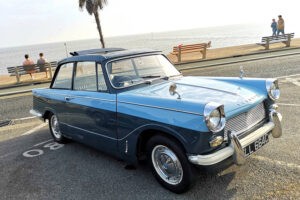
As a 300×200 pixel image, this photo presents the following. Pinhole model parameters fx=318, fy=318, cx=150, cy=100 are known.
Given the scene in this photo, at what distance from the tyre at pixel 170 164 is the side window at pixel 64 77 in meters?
2.19

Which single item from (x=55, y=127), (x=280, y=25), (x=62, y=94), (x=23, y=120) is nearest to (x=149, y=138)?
(x=62, y=94)

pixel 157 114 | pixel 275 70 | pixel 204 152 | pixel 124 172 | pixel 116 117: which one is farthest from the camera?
pixel 275 70

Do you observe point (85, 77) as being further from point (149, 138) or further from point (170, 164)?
point (170, 164)

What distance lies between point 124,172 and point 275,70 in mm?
9097

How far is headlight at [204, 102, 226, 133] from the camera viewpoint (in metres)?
3.24

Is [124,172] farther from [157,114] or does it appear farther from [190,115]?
[190,115]

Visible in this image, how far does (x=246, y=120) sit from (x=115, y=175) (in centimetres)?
189

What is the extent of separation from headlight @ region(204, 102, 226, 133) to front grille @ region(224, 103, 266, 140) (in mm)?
244

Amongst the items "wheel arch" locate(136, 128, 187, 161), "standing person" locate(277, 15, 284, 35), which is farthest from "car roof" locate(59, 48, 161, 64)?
Answer: "standing person" locate(277, 15, 284, 35)

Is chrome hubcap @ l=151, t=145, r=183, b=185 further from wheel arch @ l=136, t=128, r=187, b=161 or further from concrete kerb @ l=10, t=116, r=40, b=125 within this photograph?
concrete kerb @ l=10, t=116, r=40, b=125

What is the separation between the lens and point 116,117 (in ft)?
13.6

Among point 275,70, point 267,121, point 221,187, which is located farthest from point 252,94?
point 275,70

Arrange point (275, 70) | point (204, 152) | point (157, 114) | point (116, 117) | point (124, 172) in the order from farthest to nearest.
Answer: point (275, 70) < point (124, 172) < point (116, 117) < point (157, 114) < point (204, 152)

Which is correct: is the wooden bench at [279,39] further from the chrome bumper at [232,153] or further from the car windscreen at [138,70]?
the chrome bumper at [232,153]
